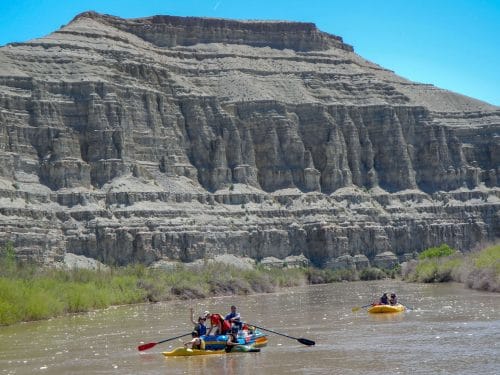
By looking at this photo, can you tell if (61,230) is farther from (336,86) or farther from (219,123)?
(336,86)

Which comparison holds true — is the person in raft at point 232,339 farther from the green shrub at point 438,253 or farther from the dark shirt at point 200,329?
the green shrub at point 438,253

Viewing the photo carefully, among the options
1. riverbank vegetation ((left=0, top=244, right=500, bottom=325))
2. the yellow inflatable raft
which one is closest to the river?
the yellow inflatable raft

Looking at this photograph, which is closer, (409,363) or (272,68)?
(409,363)

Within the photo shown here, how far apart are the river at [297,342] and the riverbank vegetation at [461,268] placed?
216 cm

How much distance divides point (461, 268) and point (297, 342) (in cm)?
3762

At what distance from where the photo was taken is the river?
95.3 feet

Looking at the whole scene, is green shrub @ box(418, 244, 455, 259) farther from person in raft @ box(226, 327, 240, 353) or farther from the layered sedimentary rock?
person in raft @ box(226, 327, 240, 353)

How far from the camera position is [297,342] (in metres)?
35.3

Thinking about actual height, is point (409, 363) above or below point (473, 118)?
below

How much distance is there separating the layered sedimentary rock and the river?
3069cm

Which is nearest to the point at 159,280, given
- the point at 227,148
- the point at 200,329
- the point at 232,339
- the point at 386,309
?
the point at 386,309

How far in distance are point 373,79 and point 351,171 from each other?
1406cm

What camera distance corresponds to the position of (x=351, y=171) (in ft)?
358

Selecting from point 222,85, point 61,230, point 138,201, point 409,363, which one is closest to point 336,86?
point 222,85
